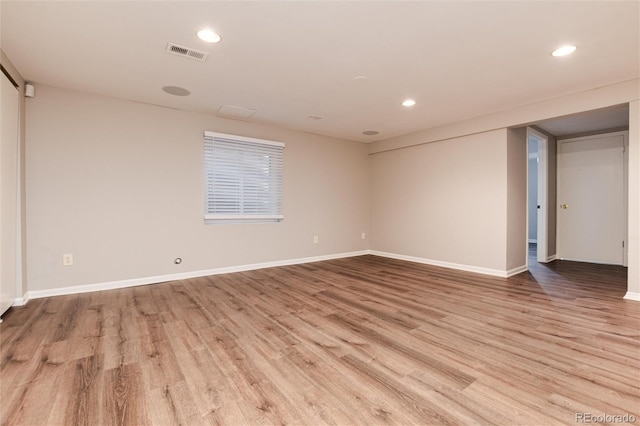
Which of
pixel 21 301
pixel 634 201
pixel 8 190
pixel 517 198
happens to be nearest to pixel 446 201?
pixel 517 198

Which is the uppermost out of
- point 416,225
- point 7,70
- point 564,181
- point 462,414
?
point 7,70

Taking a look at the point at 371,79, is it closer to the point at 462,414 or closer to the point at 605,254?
the point at 462,414

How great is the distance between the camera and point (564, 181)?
561 centimetres

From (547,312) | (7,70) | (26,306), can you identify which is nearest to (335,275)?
(547,312)

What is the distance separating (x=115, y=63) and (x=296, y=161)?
2903 mm

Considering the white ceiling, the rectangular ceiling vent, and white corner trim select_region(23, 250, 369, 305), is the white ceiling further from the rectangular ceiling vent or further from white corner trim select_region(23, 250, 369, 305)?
white corner trim select_region(23, 250, 369, 305)

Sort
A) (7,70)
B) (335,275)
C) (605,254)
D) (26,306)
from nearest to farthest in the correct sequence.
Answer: (7,70) < (26,306) < (335,275) < (605,254)

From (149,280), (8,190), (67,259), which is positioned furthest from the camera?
(149,280)

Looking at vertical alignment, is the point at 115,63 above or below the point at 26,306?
above

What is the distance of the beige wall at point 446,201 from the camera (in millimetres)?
4375

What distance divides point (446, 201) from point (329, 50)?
11.0ft

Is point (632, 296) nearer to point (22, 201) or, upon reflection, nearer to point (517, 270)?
point (517, 270)

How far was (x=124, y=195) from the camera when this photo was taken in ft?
12.3

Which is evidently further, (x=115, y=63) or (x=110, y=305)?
(x=110, y=305)
